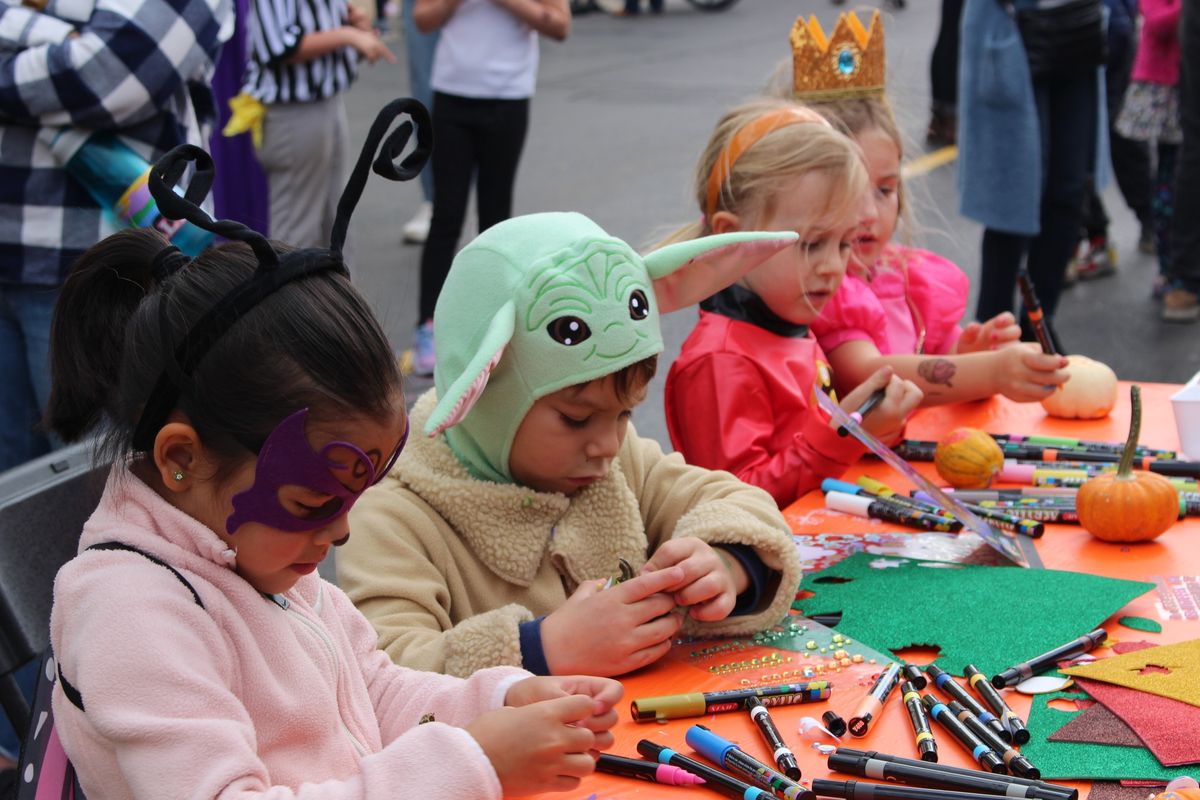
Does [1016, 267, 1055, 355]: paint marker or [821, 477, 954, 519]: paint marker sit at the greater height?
[1016, 267, 1055, 355]: paint marker

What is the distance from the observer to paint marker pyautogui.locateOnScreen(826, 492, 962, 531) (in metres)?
2.11

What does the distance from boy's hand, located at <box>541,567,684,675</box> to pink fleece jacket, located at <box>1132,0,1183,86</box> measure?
490 centimetres

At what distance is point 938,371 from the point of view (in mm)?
2719

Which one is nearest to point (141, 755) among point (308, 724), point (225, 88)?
point (308, 724)

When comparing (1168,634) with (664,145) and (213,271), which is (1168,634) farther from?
(664,145)

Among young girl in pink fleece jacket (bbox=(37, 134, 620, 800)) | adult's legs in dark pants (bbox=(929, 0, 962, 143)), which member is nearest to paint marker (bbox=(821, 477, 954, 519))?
young girl in pink fleece jacket (bbox=(37, 134, 620, 800))

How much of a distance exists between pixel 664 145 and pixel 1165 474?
22.8 ft

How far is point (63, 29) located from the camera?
8.17 ft

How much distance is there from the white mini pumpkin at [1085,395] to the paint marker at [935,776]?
141cm

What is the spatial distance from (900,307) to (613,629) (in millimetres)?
1637

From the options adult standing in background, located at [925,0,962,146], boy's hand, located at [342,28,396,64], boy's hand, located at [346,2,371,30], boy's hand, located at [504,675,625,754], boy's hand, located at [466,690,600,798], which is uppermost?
boy's hand, located at [346,2,371,30]

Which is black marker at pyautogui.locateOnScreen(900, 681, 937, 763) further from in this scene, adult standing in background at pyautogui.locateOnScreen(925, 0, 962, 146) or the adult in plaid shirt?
adult standing in background at pyautogui.locateOnScreen(925, 0, 962, 146)

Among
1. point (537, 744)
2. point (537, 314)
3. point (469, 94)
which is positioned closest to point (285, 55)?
point (469, 94)

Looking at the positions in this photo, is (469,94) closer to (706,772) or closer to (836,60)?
(836,60)
